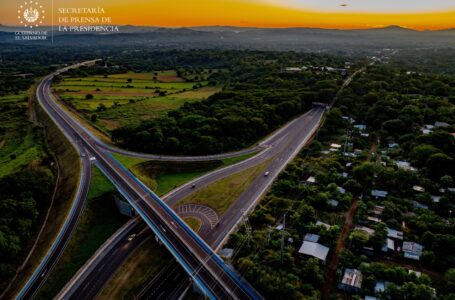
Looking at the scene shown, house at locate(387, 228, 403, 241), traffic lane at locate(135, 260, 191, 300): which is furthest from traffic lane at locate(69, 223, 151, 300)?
house at locate(387, 228, 403, 241)

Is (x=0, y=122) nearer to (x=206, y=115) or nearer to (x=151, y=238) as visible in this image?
(x=206, y=115)

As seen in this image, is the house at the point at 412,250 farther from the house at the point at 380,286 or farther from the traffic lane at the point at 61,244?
the traffic lane at the point at 61,244

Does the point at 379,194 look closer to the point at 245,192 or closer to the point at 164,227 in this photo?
the point at 245,192

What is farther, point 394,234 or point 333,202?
point 333,202

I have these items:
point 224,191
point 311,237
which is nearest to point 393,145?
point 311,237

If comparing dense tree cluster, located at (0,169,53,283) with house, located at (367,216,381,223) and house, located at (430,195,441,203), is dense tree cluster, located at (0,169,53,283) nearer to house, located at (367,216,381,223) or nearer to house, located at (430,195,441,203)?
house, located at (367,216,381,223)

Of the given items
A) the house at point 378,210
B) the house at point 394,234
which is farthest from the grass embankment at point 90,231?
the house at point 394,234

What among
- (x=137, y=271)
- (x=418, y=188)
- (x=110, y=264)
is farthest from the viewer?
(x=418, y=188)
